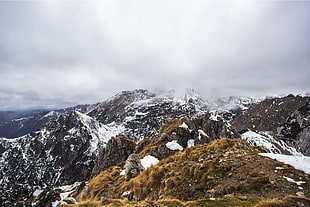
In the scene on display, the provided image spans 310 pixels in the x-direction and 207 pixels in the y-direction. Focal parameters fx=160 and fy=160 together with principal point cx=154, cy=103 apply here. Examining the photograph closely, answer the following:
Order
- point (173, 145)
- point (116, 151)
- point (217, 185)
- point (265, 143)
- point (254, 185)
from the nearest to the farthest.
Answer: point (254, 185), point (217, 185), point (173, 145), point (116, 151), point (265, 143)

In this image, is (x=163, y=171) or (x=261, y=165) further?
(x=163, y=171)

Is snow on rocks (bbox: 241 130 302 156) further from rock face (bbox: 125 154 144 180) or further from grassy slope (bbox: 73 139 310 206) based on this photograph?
grassy slope (bbox: 73 139 310 206)

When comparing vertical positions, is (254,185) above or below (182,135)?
below

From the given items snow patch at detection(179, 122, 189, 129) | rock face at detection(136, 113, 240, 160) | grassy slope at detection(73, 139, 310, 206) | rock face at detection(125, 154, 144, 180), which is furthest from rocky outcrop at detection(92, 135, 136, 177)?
grassy slope at detection(73, 139, 310, 206)

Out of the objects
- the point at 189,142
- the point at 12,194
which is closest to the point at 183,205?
the point at 189,142

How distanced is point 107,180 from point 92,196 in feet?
11.4

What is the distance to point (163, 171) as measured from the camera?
51.9 ft

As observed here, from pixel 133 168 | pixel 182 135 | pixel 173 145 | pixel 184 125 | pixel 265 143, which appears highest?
pixel 184 125

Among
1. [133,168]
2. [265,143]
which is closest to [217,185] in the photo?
[133,168]

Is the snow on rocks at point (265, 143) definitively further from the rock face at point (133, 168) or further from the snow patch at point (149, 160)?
the rock face at point (133, 168)

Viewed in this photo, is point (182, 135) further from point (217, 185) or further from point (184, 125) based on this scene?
point (217, 185)

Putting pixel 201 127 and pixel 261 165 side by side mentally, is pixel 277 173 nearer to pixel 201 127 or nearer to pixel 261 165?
pixel 261 165

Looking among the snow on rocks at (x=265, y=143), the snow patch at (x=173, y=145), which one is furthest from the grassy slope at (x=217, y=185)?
the snow on rocks at (x=265, y=143)

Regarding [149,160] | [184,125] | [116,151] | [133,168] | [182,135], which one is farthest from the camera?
[116,151]
